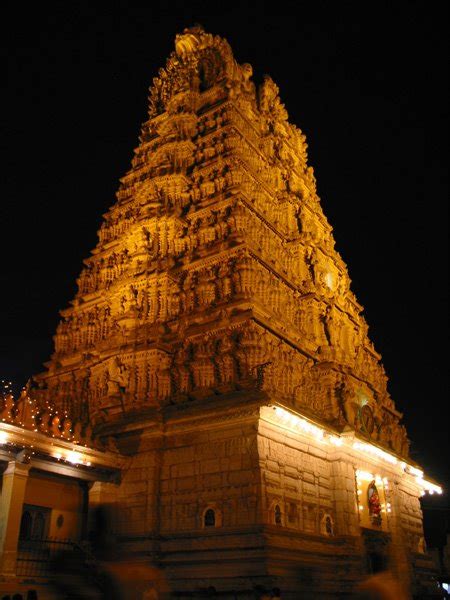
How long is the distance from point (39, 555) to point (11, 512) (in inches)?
91.7

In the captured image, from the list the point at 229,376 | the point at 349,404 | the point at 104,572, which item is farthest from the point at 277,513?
the point at 349,404

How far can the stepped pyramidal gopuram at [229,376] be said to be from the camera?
20.1m

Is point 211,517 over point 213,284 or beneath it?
beneath

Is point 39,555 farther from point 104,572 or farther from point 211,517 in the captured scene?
point 211,517

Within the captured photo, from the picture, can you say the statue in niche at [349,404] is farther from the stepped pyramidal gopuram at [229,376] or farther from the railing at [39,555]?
the railing at [39,555]

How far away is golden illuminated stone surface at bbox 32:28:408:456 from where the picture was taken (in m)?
23.9

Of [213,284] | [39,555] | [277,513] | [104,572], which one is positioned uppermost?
[213,284]

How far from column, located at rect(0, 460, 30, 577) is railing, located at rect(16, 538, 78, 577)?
0.50 meters

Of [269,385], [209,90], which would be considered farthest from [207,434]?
[209,90]

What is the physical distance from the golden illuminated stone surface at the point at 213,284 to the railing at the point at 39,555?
5380 mm

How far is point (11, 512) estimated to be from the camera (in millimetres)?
17359

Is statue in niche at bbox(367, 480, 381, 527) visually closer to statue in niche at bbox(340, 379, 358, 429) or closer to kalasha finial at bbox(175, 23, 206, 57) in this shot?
statue in niche at bbox(340, 379, 358, 429)

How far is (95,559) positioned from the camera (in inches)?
770

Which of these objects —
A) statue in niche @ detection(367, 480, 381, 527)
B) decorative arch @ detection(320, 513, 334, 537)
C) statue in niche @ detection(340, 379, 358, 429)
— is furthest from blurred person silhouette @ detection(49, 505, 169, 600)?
statue in niche @ detection(340, 379, 358, 429)
